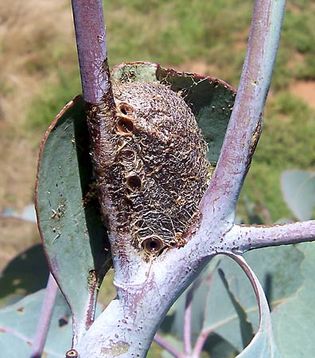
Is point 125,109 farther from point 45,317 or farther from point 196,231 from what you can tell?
point 45,317

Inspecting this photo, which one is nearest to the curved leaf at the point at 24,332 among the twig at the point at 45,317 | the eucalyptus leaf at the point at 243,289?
the twig at the point at 45,317

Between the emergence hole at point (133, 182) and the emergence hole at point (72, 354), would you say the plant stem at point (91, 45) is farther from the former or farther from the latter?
the emergence hole at point (72, 354)

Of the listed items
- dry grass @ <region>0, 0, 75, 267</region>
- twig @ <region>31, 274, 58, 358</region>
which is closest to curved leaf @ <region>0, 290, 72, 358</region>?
twig @ <region>31, 274, 58, 358</region>

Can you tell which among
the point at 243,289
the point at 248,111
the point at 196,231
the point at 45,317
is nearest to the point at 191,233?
the point at 196,231

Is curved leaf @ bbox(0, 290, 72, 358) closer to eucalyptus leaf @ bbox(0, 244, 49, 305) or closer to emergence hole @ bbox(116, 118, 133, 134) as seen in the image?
eucalyptus leaf @ bbox(0, 244, 49, 305)

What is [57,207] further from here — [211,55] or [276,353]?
Answer: [211,55]

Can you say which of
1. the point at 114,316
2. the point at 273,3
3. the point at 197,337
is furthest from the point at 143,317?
the point at 197,337
